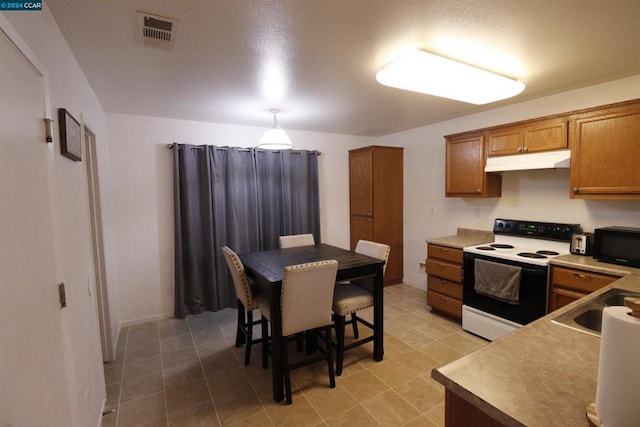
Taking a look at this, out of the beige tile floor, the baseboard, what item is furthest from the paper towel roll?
the baseboard

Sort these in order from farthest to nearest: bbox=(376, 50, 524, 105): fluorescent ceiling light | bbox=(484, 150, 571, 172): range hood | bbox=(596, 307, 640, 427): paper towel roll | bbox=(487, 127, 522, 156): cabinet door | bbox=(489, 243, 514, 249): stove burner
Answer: bbox=(489, 243, 514, 249): stove burner → bbox=(487, 127, 522, 156): cabinet door → bbox=(484, 150, 571, 172): range hood → bbox=(376, 50, 524, 105): fluorescent ceiling light → bbox=(596, 307, 640, 427): paper towel roll

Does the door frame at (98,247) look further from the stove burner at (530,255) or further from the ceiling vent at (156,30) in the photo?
the stove burner at (530,255)

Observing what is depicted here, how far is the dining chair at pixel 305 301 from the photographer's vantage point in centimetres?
205

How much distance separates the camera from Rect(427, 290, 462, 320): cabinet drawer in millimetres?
3250

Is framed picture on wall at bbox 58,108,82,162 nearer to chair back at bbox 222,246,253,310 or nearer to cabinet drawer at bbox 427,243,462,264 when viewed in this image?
chair back at bbox 222,246,253,310

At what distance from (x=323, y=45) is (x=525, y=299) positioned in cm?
266

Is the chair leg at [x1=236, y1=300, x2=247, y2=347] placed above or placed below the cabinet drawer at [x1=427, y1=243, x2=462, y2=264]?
below

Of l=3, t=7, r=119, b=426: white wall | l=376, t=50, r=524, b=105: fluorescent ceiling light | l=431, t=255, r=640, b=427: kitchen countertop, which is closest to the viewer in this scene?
l=431, t=255, r=640, b=427: kitchen countertop

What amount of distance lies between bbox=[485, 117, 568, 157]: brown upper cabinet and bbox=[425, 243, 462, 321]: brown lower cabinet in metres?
1.16

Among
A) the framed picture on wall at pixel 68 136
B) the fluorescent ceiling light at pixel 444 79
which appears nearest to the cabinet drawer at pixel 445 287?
the fluorescent ceiling light at pixel 444 79

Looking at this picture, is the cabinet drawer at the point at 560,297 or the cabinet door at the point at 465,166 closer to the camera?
the cabinet drawer at the point at 560,297

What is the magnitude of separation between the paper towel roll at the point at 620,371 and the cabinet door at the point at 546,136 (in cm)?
254

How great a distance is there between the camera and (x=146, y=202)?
3459 mm

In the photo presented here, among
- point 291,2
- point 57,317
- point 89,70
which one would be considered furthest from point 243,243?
point 291,2
